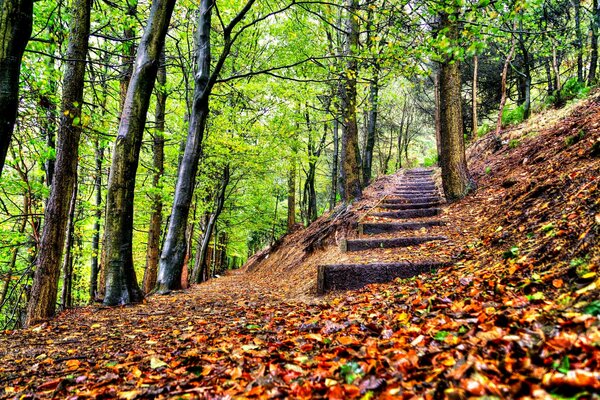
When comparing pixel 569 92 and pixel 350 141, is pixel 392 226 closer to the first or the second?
pixel 350 141

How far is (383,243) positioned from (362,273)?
58.6 inches

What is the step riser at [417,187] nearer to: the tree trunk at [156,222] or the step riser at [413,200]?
the step riser at [413,200]

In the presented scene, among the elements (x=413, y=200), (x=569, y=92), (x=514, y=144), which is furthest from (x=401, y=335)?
(x=569, y=92)

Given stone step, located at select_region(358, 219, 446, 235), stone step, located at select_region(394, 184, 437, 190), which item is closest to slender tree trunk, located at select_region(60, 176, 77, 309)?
stone step, located at select_region(358, 219, 446, 235)

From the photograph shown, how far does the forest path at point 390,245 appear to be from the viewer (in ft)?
14.3

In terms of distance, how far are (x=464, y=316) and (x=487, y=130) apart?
14915mm

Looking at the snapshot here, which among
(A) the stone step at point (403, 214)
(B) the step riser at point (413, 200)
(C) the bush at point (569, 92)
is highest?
(C) the bush at point (569, 92)

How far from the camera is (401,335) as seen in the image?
221cm

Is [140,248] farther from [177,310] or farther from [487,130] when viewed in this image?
[487,130]

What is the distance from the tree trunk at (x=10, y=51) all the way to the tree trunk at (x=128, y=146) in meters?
2.11

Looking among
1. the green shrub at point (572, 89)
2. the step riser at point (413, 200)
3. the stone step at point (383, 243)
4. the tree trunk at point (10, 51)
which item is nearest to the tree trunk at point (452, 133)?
the step riser at point (413, 200)

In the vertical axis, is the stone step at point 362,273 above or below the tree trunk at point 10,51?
below

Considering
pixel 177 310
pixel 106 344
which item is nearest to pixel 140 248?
pixel 177 310

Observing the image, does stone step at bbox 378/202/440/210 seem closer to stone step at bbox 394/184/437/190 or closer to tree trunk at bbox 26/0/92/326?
stone step at bbox 394/184/437/190
